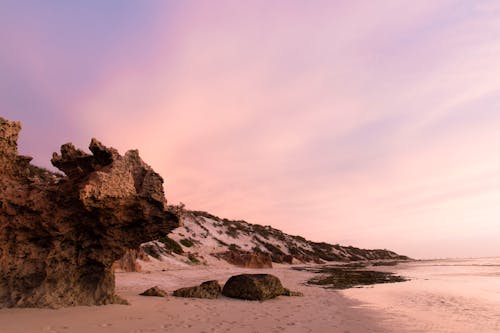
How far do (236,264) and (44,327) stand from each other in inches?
1069

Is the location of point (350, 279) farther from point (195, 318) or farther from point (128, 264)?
point (195, 318)

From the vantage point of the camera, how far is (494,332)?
7.79 meters

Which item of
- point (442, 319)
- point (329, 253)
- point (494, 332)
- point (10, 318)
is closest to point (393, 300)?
point (442, 319)

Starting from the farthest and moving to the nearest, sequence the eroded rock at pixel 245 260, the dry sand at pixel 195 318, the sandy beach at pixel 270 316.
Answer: the eroded rock at pixel 245 260
the sandy beach at pixel 270 316
the dry sand at pixel 195 318

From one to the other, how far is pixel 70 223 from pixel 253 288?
20.9ft

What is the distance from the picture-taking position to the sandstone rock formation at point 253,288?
12125mm

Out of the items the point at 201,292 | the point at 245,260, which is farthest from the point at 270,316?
the point at 245,260

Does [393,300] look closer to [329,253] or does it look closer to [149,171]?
[149,171]

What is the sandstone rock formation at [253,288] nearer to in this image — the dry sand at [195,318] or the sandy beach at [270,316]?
the sandy beach at [270,316]

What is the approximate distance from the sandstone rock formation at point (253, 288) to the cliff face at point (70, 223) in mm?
4284

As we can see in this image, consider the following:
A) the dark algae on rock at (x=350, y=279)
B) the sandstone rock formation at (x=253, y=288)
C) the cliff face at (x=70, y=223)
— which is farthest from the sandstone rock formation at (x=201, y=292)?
the dark algae on rock at (x=350, y=279)

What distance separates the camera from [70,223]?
29.5 ft

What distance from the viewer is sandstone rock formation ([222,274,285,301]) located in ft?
39.8

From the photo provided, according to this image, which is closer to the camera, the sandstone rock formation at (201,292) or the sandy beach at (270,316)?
the sandy beach at (270,316)
